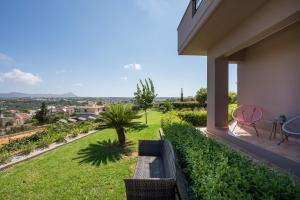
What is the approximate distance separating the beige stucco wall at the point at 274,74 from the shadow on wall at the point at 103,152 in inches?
201

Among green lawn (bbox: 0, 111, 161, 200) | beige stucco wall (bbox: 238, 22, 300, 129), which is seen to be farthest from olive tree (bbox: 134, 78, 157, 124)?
green lawn (bbox: 0, 111, 161, 200)

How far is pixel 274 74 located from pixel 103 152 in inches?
247

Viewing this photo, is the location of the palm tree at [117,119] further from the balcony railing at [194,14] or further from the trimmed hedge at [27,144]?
the balcony railing at [194,14]

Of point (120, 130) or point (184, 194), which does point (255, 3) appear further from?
point (120, 130)

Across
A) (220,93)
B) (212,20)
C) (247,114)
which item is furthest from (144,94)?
(212,20)

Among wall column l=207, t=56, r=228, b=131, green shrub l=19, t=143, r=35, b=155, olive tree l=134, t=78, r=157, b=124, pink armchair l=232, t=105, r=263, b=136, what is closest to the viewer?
green shrub l=19, t=143, r=35, b=155

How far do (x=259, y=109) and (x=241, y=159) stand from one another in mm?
5876

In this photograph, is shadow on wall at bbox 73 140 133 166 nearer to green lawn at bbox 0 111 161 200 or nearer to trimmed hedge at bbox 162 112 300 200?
green lawn at bbox 0 111 161 200

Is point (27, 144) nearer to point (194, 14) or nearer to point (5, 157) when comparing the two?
point (5, 157)

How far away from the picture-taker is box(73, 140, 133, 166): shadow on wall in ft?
20.2

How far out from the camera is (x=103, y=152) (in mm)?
7062

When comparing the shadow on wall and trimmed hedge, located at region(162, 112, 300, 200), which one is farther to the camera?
the shadow on wall

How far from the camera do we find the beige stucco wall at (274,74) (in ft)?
20.1

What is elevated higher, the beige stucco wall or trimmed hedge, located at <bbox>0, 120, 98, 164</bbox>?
the beige stucco wall
